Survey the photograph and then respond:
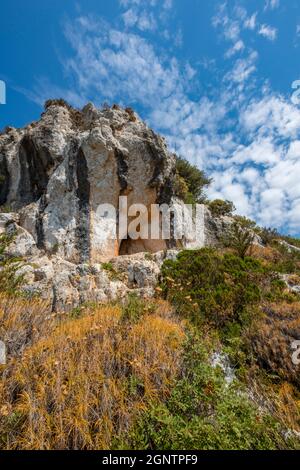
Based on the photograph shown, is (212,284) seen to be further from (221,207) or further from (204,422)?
(221,207)

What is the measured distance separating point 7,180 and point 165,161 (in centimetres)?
862

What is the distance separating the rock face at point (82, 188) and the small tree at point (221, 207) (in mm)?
2573

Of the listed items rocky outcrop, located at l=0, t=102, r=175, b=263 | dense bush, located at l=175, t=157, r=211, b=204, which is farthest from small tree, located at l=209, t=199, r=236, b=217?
rocky outcrop, located at l=0, t=102, r=175, b=263

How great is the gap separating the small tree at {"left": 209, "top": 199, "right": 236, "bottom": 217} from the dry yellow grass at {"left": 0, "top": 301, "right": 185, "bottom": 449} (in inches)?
535

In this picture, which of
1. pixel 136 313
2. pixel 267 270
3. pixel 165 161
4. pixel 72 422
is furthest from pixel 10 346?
pixel 165 161

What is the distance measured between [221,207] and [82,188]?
378 inches

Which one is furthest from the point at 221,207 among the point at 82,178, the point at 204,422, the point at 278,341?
the point at 204,422

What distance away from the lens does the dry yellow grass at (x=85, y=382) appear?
98.0 inches

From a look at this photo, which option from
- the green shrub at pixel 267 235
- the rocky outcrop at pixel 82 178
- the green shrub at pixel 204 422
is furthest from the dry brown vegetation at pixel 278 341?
the green shrub at pixel 267 235

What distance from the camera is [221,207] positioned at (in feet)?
56.5

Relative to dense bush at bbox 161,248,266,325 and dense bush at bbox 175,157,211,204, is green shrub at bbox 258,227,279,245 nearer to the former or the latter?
dense bush at bbox 175,157,211,204

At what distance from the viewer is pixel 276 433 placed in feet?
8.92

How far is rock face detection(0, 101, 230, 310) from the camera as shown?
1020 centimetres
